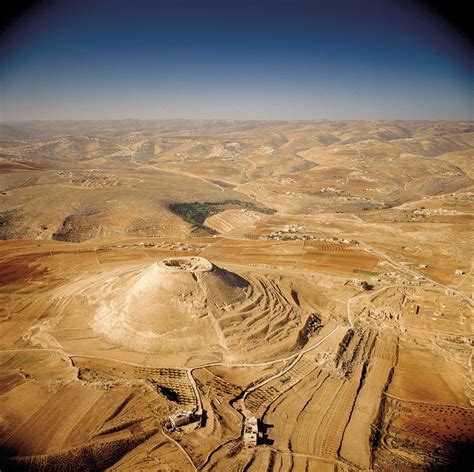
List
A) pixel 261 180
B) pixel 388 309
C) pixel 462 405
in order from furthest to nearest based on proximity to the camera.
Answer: pixel 261 180 < pixel 388 309 < pixel 462 405

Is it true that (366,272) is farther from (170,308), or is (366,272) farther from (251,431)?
(251,431)

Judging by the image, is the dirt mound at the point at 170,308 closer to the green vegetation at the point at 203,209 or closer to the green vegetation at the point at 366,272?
the green vegetation at the point at 366,272

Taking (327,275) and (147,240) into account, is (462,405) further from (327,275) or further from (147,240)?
(147,240)

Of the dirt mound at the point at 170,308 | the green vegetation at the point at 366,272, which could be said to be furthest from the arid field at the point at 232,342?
the green vegetation at the point at 366,272

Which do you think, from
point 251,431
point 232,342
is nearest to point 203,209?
point 232,342

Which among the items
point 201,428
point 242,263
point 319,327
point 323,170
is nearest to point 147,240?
point 242,263

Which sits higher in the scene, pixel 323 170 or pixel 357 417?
pixel 323 170

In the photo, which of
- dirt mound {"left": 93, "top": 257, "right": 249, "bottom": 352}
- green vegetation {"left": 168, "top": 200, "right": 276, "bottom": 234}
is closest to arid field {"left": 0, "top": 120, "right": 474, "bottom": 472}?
dirt mound {"left": 93, "top": 257, "right": 249, "bottom": 352}
